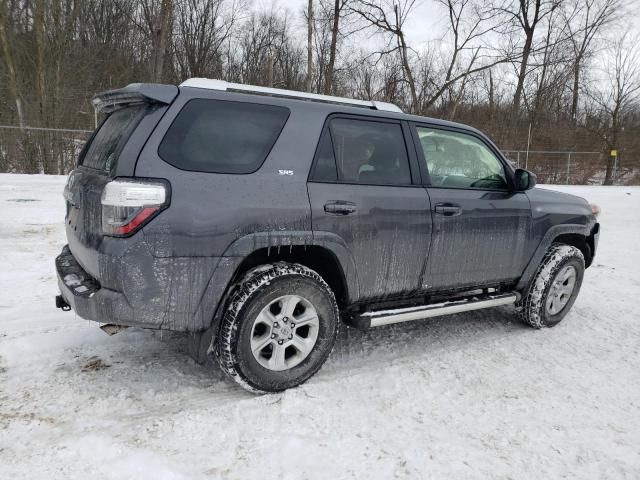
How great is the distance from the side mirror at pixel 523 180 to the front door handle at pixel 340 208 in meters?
1.77

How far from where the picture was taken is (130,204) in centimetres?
247

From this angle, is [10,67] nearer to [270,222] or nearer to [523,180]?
[270,222]

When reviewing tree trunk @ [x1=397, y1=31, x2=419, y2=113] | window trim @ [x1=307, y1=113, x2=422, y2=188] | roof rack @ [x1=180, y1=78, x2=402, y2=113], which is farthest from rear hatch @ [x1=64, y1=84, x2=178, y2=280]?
tree trunk @ [x1=397, y1=31, x2=419, y2=113]

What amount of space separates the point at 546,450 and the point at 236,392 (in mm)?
1788

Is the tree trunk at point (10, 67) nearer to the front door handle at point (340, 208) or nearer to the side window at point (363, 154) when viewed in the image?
the side window at point (363, 154)

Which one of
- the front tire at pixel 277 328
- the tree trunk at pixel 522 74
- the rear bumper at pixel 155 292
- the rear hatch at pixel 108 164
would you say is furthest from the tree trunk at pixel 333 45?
the rear bumper at pixel 155 292

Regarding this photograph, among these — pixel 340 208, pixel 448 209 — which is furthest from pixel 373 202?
pixel 448 209

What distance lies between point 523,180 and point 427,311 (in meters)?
1.49

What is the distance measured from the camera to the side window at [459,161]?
370 cm

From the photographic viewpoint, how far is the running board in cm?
328

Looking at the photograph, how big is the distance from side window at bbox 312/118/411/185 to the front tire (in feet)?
2.30

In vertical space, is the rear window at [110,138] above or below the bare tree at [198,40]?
below

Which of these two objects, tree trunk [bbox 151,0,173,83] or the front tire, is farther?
tree trunk [bbox 151,0,173,83]

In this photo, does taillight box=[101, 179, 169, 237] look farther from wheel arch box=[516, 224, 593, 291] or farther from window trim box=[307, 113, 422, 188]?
wheel arch box=[516, 224, 593, 291]
